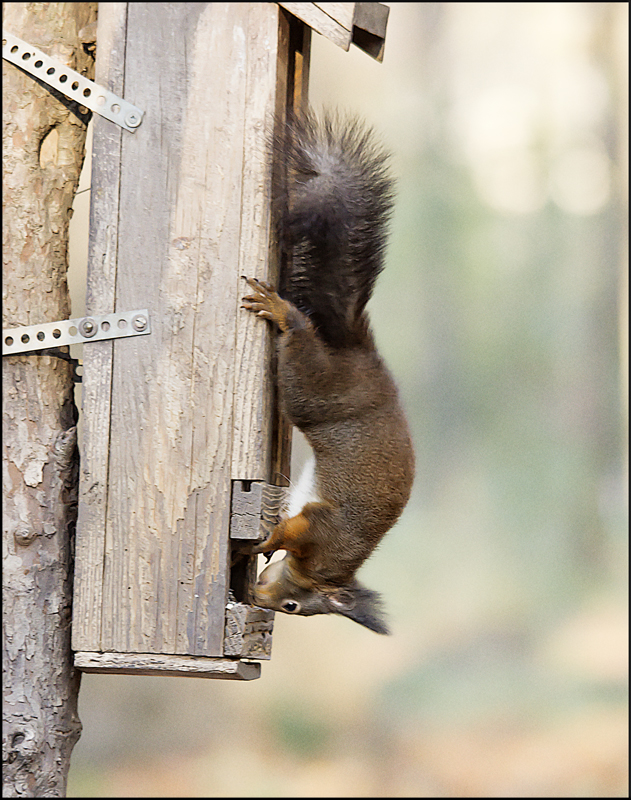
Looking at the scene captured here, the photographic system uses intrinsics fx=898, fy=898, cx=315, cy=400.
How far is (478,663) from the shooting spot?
7.87m

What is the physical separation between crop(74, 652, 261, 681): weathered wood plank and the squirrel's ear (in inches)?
22.7

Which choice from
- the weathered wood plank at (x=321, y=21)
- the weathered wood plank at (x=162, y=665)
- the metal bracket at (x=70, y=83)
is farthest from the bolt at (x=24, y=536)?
the weathered wood plank at (x=321, y=21)

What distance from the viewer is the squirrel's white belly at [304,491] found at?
Result: 7.67ft

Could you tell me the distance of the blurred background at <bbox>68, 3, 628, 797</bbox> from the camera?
6945 millimetres

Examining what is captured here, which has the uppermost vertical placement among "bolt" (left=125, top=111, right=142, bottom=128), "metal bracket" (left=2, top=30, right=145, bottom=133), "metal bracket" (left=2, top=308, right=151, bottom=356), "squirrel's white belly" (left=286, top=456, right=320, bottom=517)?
"metal bracket" (left=2, top=30, right=145, bottom=133)

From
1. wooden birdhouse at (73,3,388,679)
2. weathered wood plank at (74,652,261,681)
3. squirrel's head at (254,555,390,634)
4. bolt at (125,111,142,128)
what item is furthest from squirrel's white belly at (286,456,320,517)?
bolt at (125,111,142,128)

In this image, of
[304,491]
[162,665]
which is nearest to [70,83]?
[304,491]

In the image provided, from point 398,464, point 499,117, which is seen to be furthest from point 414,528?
point 398,464

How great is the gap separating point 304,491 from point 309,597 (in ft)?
0.95

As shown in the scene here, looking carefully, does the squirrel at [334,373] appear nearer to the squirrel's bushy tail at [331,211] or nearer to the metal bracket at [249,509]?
the squirrel's bushy tail at [331,211]

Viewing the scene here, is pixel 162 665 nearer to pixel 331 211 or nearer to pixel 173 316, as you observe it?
pixel 173 316

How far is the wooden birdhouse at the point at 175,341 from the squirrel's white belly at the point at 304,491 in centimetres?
41

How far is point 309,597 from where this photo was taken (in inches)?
95.0

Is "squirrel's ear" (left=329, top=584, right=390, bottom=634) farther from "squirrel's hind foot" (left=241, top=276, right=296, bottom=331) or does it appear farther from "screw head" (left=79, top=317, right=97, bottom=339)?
"screw head" (left=79, top=317, right=97, bottom=339)
